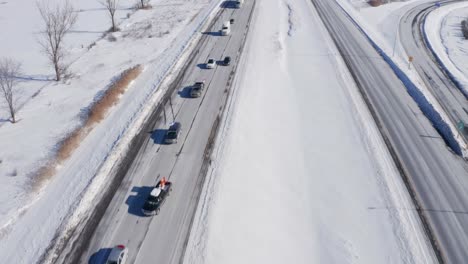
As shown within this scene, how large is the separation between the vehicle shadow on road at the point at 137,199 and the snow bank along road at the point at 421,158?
82.7ft

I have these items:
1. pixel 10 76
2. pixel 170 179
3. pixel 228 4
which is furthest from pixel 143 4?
pixel 170 179

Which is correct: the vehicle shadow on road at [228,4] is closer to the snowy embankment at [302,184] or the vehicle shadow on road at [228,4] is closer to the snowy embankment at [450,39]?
the snowy embankment at [302,184]

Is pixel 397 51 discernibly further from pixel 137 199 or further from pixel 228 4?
pixel 137 199

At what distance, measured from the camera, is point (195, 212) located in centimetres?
Result: 3419

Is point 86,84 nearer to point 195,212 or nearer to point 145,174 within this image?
point 145,174

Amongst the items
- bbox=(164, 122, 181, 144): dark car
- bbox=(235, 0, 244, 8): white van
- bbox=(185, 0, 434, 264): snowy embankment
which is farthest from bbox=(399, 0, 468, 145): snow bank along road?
bbox=(235, 0, 244, 8): white van

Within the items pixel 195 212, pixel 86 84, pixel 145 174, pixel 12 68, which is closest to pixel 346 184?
pixel 195 212

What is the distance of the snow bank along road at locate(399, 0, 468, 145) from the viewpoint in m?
51.0

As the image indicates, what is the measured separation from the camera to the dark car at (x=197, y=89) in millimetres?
52213

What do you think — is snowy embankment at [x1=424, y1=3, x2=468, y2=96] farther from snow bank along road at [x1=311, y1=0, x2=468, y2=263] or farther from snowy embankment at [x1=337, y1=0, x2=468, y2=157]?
snow bank along road at [x1=311, y1=0, x2=468, y2=263]

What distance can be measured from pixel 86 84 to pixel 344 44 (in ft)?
151

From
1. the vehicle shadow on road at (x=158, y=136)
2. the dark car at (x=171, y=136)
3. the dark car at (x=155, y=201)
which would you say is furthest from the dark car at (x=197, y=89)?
the dark car at (x=155, y=201)

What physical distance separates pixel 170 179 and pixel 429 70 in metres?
48.0

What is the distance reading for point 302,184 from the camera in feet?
126
